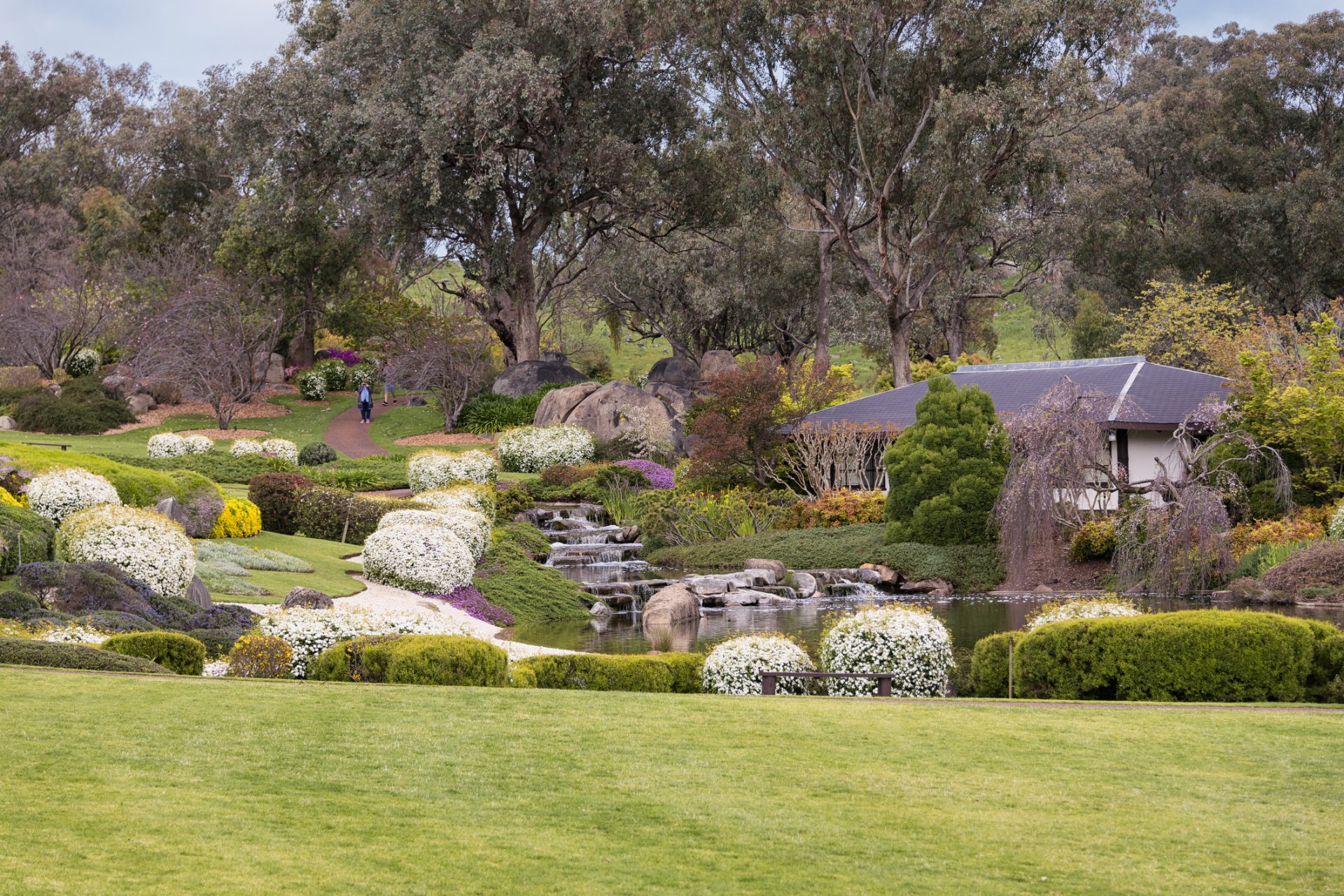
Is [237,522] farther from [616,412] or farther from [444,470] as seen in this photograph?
[616,412]

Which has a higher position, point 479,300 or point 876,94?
point 876,94

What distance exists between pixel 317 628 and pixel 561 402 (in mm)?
27384

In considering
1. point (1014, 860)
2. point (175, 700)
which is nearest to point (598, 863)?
point (1014, 860)

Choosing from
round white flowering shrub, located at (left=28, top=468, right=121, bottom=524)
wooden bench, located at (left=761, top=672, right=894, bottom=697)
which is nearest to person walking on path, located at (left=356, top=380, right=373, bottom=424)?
round white flowering shrub, located at (left=28, top=468, right=121, bottom=524)

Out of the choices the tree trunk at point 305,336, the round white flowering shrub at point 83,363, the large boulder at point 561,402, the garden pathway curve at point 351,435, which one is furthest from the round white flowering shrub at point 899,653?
the round white flowering shrub at point 83,363

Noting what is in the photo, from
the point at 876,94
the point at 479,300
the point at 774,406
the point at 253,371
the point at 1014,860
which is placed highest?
the point at 876,94

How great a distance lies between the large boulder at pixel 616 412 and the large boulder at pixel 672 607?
16.5 m

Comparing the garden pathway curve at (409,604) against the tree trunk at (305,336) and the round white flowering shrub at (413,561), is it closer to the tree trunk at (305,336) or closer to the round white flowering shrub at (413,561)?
the round white flowering shrub at (413,561)

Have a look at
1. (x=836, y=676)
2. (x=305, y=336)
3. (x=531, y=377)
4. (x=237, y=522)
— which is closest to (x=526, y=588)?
(x=237, y=522)

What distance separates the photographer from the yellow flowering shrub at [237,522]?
73.0 feet

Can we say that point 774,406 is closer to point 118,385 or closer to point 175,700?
point 175,700

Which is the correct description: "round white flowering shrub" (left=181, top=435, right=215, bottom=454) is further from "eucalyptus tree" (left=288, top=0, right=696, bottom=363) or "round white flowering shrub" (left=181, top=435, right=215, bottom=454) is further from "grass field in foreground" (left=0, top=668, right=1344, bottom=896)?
"grass field in foreground" (left=0, top=668, right=1344, bottom=896)

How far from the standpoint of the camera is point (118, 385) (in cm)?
4669

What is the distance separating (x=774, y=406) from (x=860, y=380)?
34.8 m
